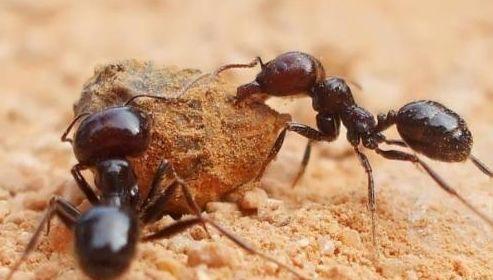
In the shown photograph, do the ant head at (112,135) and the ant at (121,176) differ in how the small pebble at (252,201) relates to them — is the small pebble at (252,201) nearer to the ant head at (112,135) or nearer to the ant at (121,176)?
the ant at (121,176)

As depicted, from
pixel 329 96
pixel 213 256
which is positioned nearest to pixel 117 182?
pixel 213 256

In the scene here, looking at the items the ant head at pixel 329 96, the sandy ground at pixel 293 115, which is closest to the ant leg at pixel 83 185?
the sandy ground at pixel 293 115

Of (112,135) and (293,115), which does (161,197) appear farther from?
(293,115)

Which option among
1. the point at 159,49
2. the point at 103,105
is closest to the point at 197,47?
the point at 159,49

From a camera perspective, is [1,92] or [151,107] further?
[1,92]

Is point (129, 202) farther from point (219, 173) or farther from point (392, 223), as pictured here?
point (392, 223)

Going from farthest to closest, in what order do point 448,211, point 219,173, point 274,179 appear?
point 274,179, point 448,211, point 219,173

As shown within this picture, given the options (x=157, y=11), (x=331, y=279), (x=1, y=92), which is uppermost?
(x=157, y=11)
